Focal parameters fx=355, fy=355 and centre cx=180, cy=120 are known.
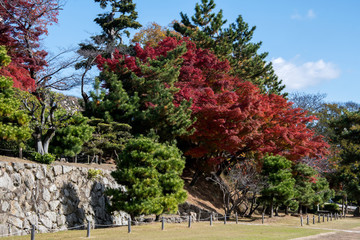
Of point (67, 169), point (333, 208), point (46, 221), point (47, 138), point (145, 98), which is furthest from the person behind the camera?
point (333, 208)

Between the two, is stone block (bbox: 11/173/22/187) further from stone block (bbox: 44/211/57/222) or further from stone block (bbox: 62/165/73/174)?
stone block (bbox: 62/165/73/174)

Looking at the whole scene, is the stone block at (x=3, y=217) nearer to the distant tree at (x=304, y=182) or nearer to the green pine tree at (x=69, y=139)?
the green pine tree at (x=69, y=139)

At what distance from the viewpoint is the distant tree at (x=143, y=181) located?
1567cm

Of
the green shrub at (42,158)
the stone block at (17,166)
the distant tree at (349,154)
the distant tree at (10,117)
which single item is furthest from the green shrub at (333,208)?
the stone block at (17,166)

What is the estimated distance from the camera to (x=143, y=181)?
15828 mm

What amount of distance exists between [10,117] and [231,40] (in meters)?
20.6

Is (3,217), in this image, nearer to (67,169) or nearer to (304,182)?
(67,169)

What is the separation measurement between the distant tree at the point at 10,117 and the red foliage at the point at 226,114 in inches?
348

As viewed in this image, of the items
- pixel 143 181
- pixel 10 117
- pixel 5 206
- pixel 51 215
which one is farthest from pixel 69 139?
pixel 5 206

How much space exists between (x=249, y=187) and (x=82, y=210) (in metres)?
11.6

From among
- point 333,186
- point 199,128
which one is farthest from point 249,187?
point 333,186

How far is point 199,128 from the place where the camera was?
22891 mm

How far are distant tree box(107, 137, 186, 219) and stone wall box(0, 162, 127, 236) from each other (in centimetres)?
142

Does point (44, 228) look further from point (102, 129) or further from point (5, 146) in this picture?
point (102, 129)
